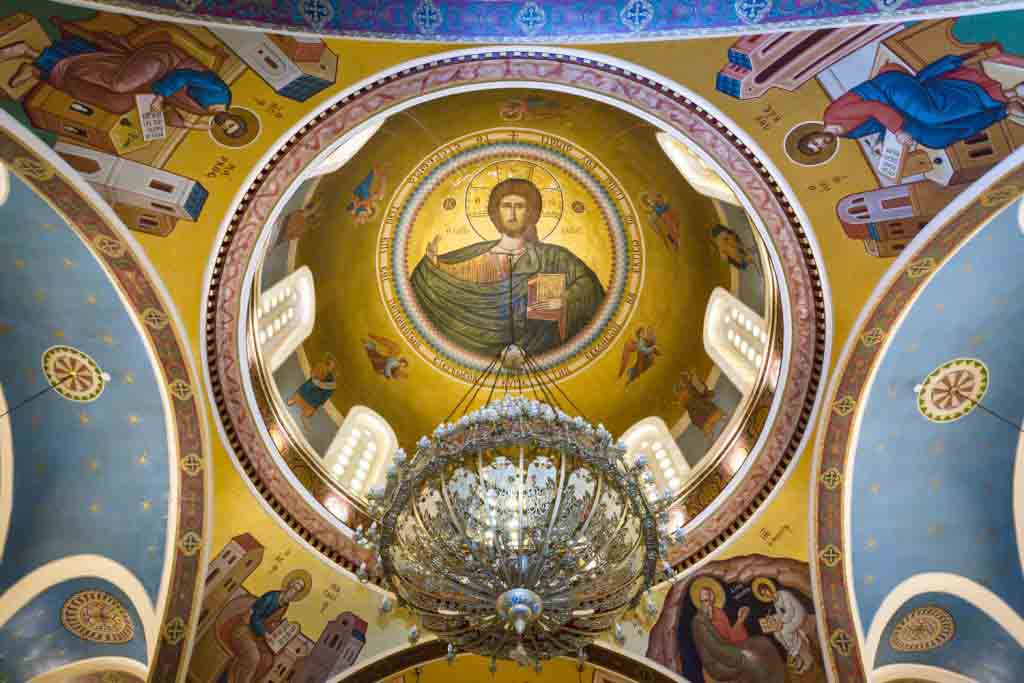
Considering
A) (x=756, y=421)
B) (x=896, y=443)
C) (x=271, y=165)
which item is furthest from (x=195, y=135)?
(x=896, y=443)

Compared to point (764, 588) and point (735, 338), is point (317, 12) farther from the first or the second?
point (764, 588)

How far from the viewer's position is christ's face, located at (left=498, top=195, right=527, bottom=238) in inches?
458

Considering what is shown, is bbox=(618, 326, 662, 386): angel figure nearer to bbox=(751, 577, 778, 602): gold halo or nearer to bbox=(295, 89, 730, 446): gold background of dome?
bbox=(295, 89, 730, 446): gold background of dome

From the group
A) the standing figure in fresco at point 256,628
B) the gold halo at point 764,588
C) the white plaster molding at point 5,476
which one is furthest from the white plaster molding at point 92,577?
the gold halo at point 764,588

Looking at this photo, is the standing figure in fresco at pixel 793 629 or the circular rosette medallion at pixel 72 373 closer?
the circular rosette medallion at pixel 72 373

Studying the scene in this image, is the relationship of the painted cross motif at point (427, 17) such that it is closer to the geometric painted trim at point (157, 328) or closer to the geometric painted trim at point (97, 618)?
the geometric painted trim at point (157, 328)

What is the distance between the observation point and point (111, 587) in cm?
892

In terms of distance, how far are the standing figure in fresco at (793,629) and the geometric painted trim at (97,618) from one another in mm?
6106

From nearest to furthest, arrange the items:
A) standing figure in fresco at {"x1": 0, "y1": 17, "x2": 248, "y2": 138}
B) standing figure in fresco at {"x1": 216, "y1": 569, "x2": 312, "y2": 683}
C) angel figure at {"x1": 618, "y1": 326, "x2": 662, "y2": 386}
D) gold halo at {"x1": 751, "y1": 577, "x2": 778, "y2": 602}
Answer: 1. standing figure in fresco at {"x1": 0, "y1": 17, "x2": 248, "y2": 138}
2. standing figure in fresco at {"x1": 216, "y1": 569, "x2": 312, "y2": 683}
3. gold halo at {"x1": 751, "y1": 577, "x2": 778, "y2": 602}
4. angel figure at {"x1": 618, "y1": 326, "x2": 662, "y2": 386}

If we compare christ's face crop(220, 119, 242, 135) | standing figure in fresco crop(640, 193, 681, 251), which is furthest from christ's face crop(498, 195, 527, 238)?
christ's face crop(220, 119, 242, 135)

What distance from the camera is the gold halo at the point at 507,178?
11.3m

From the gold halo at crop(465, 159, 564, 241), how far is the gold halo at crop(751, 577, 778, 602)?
4718 millimetres

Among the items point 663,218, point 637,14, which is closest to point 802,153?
point 637,14

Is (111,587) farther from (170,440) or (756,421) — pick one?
(756,421)
